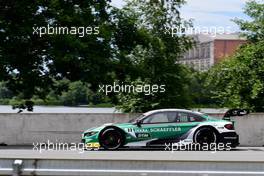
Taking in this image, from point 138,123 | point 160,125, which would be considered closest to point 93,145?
point 138,123

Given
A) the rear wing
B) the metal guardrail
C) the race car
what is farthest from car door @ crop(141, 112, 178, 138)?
the metal guardrail

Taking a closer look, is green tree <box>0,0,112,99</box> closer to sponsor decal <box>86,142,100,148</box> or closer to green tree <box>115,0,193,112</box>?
green tree <box>115,0,193,112</box>

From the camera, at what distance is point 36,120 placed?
2028cm

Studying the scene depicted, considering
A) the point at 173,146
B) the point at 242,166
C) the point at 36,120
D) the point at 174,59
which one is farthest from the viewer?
the point at 174,59

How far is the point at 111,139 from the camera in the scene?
53.9ft

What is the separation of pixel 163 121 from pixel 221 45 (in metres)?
56.6

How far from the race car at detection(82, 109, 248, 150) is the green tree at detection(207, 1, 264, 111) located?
1326 cm

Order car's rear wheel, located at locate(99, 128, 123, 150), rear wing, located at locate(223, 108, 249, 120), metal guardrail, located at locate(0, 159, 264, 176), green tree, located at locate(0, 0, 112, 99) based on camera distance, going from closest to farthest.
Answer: metal guardrail, located at locate(0, 159, 264, 176) < car's rear wheel, located at locate(99, 128, 123, 150) < rear wing, located at locate(223, 108, 249, 120) < green tree, located at locate(0, 0, 112, 99)

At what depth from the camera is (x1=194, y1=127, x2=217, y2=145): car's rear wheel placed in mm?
16203

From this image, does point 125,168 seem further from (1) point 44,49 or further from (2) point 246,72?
(2) point 246,72

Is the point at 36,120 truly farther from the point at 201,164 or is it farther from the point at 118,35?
the point at 201,164

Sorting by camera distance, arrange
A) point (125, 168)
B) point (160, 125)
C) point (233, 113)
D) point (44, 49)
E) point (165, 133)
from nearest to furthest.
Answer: point (125, 168)
point (165, 133)
point (160, 125)
point (233, 113)
point (44, 49)

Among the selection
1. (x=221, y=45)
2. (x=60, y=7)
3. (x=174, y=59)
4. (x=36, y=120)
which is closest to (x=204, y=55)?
(x=221, y=45)

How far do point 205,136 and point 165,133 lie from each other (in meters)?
1.15
